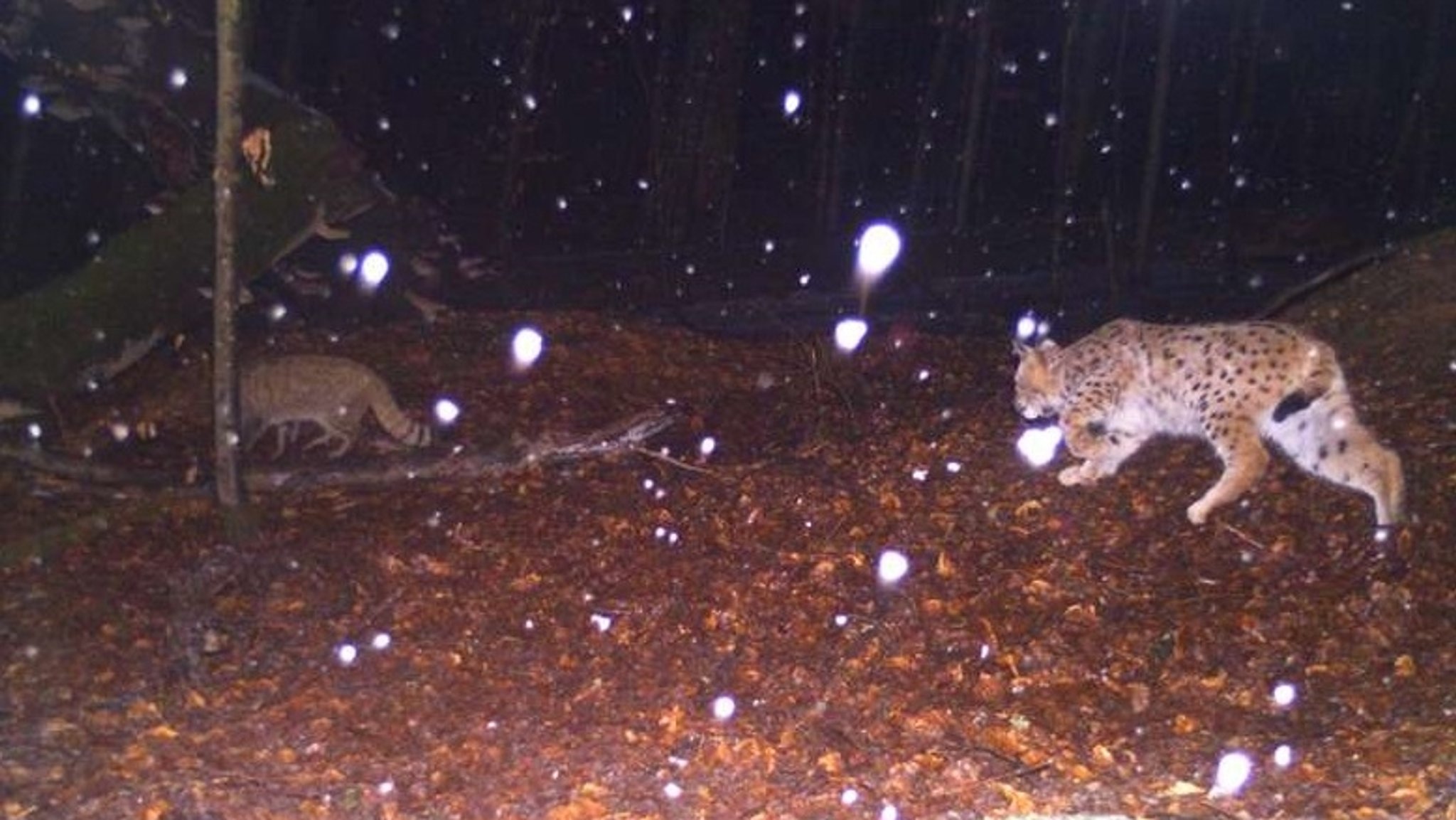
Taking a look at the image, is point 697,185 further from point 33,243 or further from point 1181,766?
point 1181,766

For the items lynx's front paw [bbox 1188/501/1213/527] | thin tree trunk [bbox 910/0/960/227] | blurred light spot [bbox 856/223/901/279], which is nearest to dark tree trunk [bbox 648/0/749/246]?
blurred light spot [bbox 856/223/901/279]

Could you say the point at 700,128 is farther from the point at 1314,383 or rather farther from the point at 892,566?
the point at 1314,383

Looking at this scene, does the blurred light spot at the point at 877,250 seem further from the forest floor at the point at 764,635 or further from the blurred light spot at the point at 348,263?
the forest floor at the point at 764,635

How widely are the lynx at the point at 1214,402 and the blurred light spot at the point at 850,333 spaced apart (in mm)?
4283

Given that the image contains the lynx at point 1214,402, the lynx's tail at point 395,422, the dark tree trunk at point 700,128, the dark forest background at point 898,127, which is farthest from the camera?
the dark forest background at point 898,127

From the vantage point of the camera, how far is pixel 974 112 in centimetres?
2070

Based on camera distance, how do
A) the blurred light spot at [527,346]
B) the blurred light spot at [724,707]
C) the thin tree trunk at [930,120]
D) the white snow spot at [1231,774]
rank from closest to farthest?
1. the white snow spot at [1231,774]
2. the blurred light spot at [724,707]
3. the blurred light spot at [527,346]
4. the thin tree trunk at [930,120]

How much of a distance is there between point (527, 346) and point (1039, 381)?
18.7ft

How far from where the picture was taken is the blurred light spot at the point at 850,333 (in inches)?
486

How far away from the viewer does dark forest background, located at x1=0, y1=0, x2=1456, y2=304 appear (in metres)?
20.1

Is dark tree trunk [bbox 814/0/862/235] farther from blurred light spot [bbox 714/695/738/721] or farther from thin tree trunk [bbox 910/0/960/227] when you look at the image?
blurred light spot [bbox 714/695/738/721]

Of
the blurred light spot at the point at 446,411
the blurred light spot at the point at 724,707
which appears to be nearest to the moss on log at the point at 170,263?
the blurred light spot at the point at 446,411

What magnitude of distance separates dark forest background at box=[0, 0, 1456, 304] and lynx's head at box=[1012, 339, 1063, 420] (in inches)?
399

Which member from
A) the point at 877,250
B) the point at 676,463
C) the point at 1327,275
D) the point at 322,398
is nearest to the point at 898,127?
the point at 877,250
